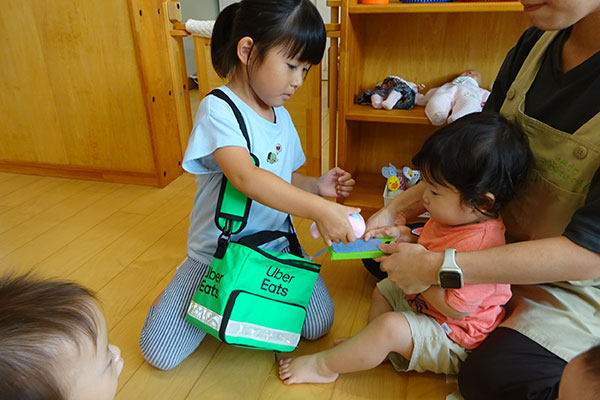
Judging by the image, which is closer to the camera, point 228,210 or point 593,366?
point 593,366

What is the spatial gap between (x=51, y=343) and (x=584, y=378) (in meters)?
0.64

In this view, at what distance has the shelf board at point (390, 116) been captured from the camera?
1439mm

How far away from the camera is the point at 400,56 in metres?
1.60

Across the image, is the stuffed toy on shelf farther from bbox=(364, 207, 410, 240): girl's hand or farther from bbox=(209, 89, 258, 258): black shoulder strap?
bbox=(209, 89, 258, 258): black shoulder strap

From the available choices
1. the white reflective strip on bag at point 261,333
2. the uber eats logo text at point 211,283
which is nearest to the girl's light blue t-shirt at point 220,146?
the uber eats logo text at point 211,283

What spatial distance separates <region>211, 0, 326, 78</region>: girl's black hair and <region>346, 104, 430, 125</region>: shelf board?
54 cm

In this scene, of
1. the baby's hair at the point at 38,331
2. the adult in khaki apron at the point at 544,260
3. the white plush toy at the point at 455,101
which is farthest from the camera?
the white plush toy at the point at 455,101

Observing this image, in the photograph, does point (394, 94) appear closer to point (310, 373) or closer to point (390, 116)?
point (390, 116)

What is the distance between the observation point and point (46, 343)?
492 mm

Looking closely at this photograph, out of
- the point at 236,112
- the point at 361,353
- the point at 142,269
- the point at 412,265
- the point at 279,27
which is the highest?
the point at 279,27

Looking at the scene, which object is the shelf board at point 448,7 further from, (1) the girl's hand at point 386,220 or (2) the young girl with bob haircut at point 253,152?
(1) the girl's hand at point 386,220

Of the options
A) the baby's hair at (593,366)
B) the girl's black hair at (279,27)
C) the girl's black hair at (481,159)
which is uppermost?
the girl's black hair at (279,27)

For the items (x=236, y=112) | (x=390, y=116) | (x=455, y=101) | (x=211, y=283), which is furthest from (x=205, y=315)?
(x=455, y=101)

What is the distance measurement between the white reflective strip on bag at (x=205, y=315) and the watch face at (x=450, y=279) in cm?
45
